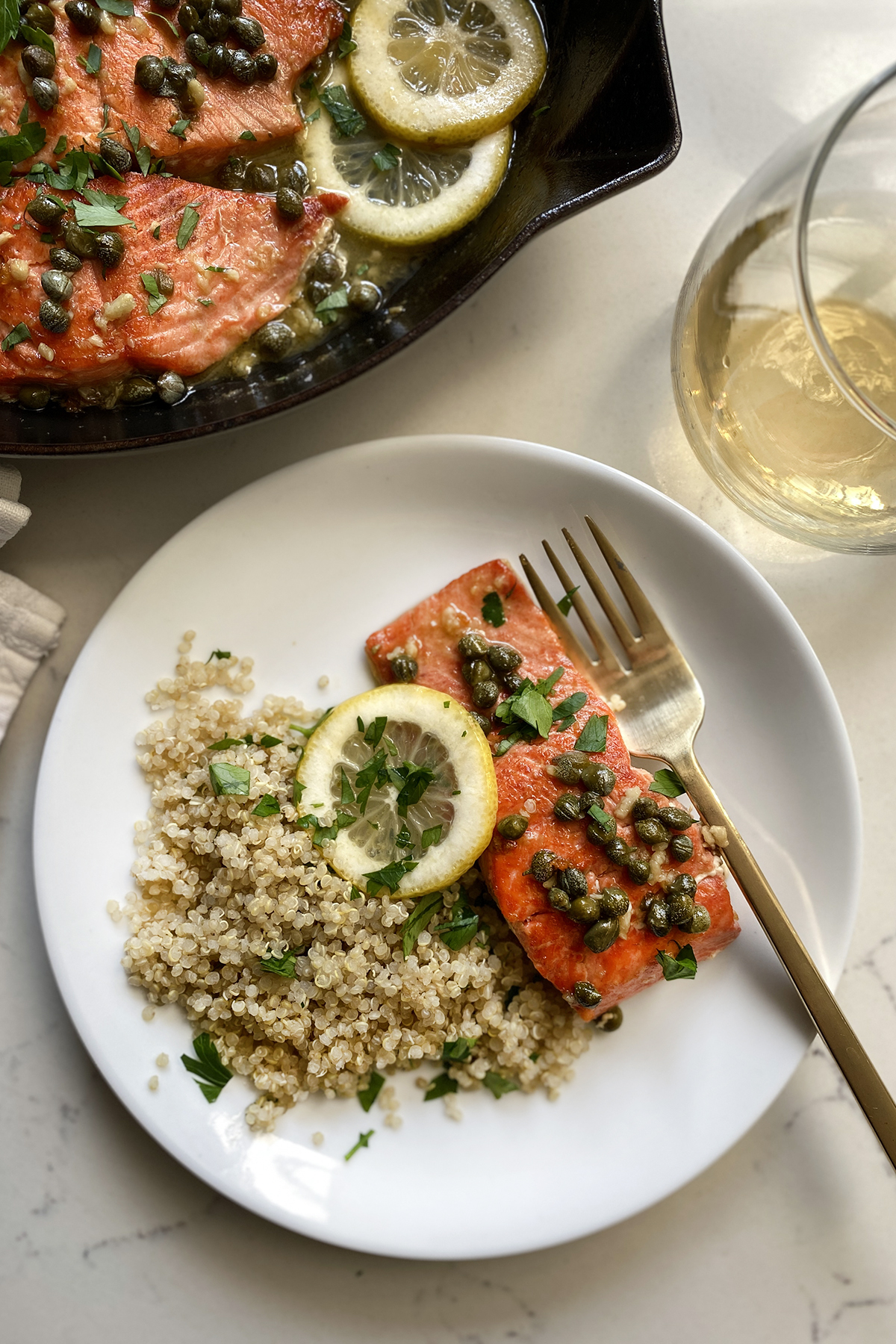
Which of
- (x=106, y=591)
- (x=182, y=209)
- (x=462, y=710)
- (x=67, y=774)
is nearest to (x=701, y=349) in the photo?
(x=462, y=710)

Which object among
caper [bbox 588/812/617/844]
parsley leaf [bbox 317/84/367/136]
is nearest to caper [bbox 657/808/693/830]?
caper [bbox 588/812/617/844]

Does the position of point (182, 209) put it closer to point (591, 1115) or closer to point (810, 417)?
point (810, 417)

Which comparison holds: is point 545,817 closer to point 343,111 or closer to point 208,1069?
point 208,1069

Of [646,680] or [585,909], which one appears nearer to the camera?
[585,909]

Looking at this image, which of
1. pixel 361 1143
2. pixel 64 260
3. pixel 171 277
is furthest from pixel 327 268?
pixel 361 1143

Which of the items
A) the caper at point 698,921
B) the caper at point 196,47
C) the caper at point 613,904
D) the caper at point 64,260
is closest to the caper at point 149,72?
the caper at point 196,47

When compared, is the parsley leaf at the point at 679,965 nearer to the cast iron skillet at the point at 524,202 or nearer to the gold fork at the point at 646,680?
the gold fork at the point at 646,680
